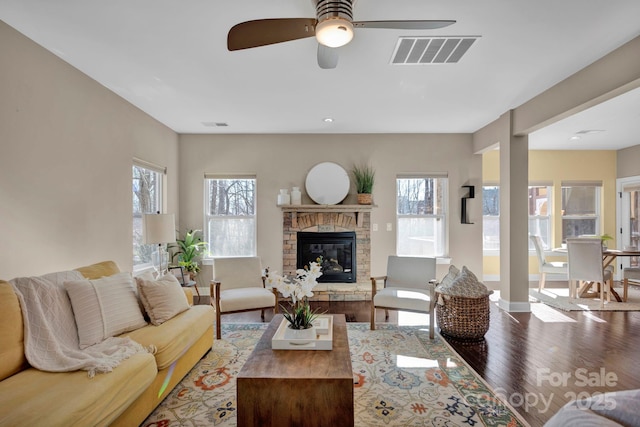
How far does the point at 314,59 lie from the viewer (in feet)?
9.34

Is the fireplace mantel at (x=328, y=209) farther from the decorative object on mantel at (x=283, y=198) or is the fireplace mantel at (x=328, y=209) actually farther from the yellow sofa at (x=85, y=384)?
the yellow sofa at (x=85, y=384)

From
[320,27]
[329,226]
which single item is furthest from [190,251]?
[320,27]

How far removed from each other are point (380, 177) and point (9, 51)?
4512 mm

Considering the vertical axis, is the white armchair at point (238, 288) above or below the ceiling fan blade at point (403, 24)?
below

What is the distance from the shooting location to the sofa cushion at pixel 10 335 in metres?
1.72

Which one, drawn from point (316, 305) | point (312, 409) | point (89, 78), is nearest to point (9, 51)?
point (89, 78)

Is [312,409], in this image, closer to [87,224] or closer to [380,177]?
[87,224]

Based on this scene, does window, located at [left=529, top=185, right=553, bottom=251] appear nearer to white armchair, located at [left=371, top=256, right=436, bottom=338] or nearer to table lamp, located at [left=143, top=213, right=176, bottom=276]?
white armchair, located at [left=371, top=256, right=436, bottom=338]

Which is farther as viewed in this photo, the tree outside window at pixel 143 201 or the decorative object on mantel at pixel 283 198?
the decorative object on mantel at pixel 283 198

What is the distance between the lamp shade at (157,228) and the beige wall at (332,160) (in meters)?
1.72

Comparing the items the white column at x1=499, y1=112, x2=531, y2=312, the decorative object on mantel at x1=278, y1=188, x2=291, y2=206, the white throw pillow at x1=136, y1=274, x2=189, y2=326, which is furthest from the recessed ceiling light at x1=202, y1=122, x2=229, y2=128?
the white column at x1=499, y1=112, x2=531, y2=312

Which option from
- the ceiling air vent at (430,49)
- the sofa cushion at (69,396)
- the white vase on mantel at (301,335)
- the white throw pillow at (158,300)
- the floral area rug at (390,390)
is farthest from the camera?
the white throw pillow at (158,300)

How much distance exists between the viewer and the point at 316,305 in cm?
473

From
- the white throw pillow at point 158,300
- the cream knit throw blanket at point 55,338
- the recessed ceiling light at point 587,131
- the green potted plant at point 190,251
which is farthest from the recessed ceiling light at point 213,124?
the recessed ceiling light at point 587,131
